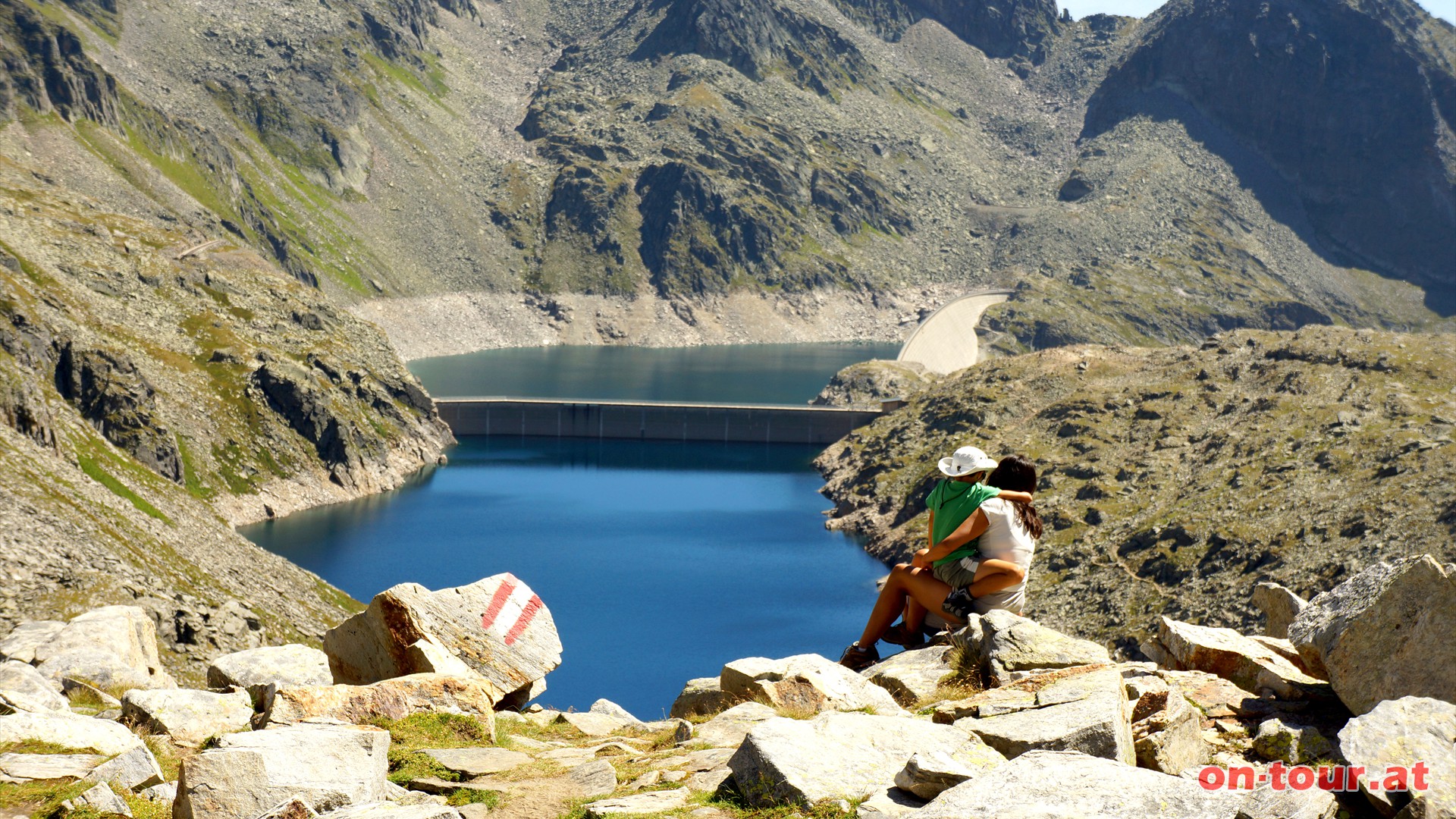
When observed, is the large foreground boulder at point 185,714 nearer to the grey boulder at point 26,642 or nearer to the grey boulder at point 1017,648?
the grey boulder at point 26,642

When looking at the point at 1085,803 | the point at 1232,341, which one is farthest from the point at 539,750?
the point at 1232,341

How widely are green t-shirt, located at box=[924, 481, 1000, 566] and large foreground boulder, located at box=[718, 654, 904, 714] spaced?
2.31m

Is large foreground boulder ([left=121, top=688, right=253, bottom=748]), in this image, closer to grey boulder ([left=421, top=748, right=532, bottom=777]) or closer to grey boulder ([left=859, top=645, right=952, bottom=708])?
grey boulder ([left=421, top=748, right=532, bottom=777])

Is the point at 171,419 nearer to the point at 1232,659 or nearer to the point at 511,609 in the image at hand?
the point at 511,609

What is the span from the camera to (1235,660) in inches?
624

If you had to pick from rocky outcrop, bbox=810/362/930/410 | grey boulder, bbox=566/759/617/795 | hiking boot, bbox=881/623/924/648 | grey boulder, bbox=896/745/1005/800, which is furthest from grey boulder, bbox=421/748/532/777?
rocky outcrop, bbox=810/362/930/410

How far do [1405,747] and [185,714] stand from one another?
44.9 ft

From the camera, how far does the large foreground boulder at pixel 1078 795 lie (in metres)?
10.2

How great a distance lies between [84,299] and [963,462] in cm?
11615

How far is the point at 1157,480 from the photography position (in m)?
94.6

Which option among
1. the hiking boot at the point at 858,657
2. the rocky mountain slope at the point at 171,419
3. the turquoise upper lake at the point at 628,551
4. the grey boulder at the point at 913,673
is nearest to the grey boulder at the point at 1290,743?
the grey boulder at the point at 913,673

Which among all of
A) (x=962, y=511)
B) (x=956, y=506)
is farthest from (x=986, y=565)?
(x=956, y=506)

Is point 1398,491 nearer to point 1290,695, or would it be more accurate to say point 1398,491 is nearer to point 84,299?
point 1290,695
